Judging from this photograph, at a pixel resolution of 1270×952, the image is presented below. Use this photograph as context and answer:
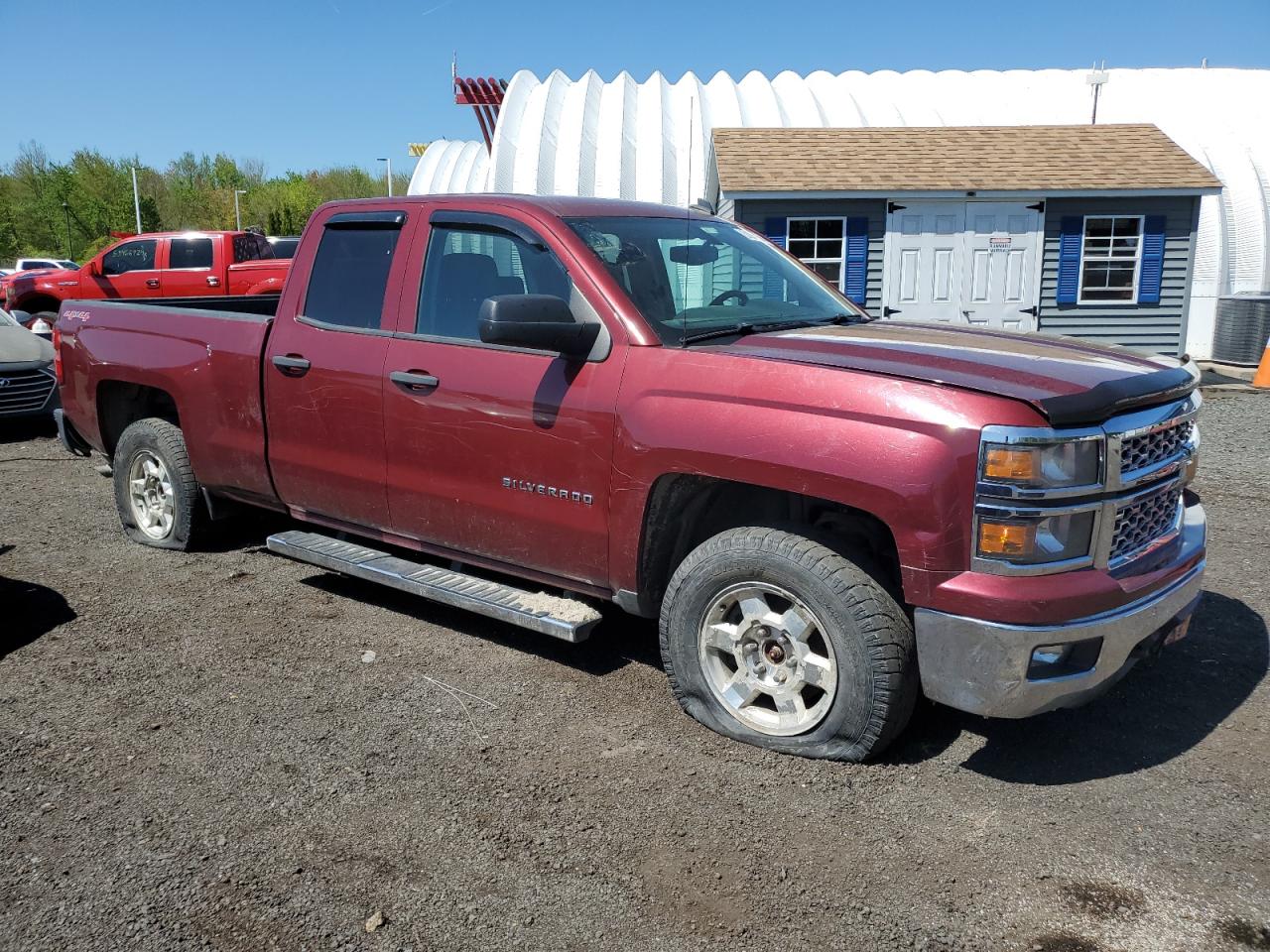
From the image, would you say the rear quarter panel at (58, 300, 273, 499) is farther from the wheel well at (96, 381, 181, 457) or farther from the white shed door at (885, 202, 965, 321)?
the white shed door at (885, 202, 965, 321)

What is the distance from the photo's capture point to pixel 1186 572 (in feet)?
11.8

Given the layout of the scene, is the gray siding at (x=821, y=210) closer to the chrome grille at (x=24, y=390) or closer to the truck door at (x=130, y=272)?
the chrome grille at (x=24, y=390)

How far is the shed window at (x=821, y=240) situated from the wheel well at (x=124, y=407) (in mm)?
11172

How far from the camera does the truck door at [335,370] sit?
463 centimetres

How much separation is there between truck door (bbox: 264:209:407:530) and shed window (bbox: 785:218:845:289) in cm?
1158

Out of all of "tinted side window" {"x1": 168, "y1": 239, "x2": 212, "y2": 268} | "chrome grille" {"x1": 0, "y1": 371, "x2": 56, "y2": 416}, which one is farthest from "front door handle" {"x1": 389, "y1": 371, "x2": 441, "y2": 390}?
"tinted side window" {"x1": 168, "y1": 239, "x2": 212, "y2": 268}

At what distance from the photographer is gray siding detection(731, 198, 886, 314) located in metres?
15.5

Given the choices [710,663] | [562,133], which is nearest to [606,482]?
[710,663]

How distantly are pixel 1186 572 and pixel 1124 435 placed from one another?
750mm

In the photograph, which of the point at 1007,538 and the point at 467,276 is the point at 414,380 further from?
the point at 1007,538

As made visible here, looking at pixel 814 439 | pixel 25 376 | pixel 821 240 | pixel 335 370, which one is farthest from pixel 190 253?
pixel 814 439

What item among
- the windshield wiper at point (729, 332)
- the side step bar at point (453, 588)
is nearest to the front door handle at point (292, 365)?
the side step bar at point (453, 588)

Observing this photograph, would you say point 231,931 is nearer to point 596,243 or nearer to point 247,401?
point 596,243

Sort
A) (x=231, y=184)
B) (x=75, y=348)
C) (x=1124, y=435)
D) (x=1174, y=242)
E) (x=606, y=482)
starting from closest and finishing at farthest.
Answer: (x=1124, y=435) < (x=606, y=482) < (x=75, y=348) < (x=1174, y=242) < (x=231, y=184)
